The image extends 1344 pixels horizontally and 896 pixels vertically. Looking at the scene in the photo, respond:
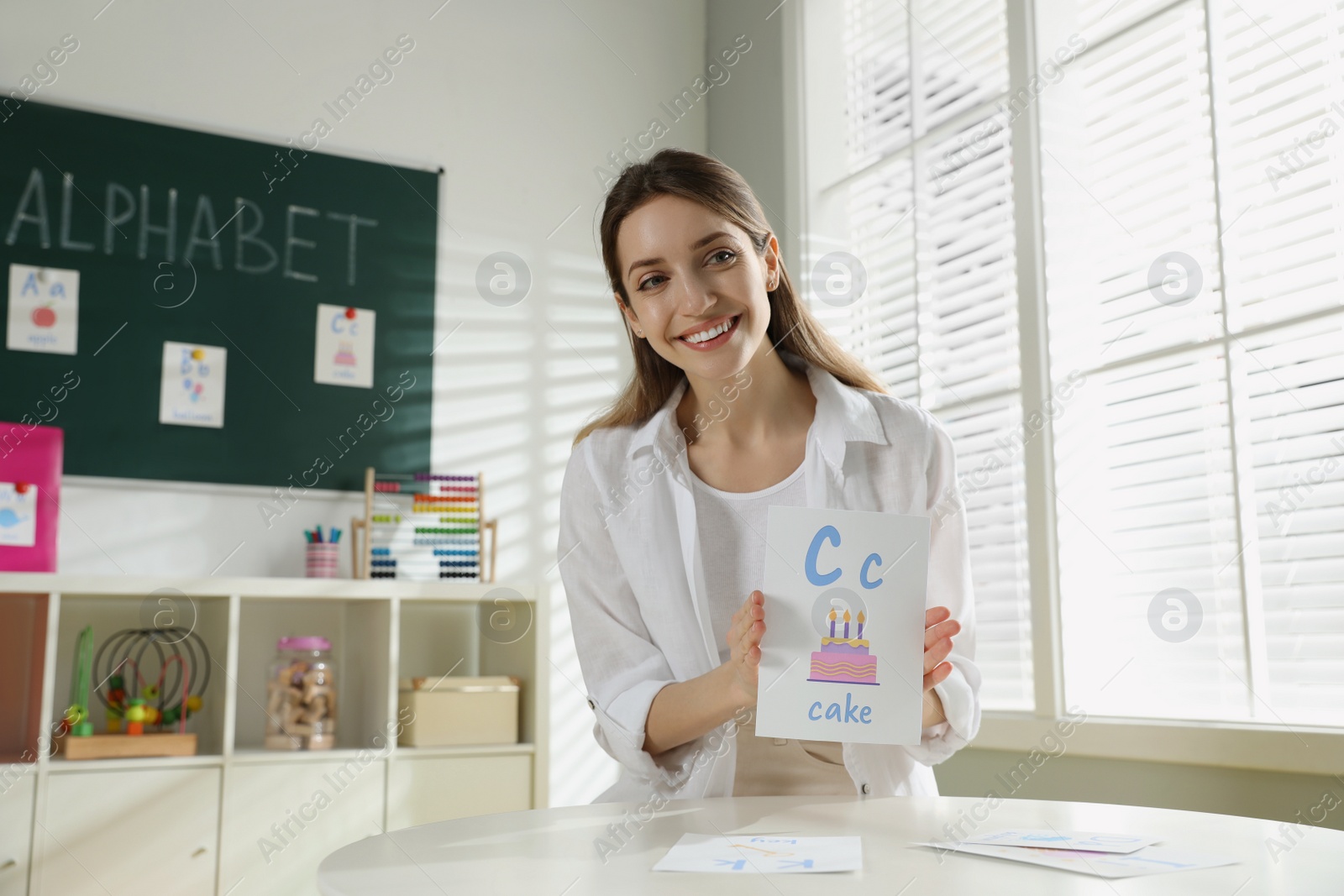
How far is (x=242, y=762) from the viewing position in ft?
8.32

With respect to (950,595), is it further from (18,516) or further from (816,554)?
(18,516)

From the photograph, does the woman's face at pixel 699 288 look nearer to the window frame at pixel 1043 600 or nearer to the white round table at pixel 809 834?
the white round table at pixel 809 834

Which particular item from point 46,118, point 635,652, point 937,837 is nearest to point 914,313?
point 635,652

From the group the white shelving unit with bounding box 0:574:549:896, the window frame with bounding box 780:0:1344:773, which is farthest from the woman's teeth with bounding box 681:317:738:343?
the white shelving unit with bounding box 0:574:549:896

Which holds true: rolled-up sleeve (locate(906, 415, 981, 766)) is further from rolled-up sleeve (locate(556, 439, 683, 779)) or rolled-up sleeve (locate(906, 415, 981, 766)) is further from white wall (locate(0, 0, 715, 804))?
white wall (locate(0, 0, 715, 804))

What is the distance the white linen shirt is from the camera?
153 centimetres

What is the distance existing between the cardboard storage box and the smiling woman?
1.26 metres

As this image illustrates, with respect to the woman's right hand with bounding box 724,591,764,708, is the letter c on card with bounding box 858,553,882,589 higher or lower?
higher

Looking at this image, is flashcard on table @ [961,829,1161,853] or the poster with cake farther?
the poster with cake

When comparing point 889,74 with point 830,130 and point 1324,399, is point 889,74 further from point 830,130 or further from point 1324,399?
point 1324,399

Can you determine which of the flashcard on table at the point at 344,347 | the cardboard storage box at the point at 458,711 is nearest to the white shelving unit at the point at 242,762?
the cardboard storage box at the point at 458,711

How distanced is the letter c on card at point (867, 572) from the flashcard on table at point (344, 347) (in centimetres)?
231

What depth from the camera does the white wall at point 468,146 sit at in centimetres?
296

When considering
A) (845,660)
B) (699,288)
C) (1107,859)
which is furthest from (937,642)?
(699,288)
